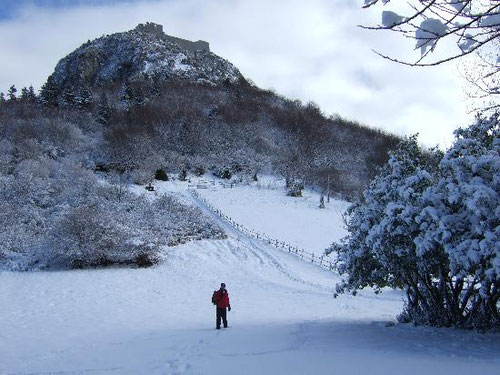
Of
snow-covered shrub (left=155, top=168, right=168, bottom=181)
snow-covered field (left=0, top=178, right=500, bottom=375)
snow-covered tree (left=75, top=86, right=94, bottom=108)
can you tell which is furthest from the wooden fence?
snow-covered tree (left=75, top=86, right=94, bottom=108)

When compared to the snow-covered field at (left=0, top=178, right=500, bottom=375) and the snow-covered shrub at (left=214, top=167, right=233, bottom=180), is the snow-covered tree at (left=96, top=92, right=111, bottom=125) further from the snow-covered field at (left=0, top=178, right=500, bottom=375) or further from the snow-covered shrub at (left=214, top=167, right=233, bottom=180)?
the snow-covered field at (left=0, top=178, right=500, bottom=375)

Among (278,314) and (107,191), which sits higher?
(107,191)

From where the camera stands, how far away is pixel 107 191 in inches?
1470

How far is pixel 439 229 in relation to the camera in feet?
29.0

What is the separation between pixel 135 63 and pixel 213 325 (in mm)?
101259

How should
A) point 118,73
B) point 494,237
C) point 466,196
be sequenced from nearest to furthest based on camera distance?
point 494,237 < point 466,196 < point 118,73

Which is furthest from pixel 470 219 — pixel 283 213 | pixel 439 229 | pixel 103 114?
pixel 103 114

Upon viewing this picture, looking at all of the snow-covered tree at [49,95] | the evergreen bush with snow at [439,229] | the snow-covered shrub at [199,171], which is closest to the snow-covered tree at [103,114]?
the snow-covered tree at [49,95]

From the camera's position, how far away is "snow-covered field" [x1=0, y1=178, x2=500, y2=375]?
314 inches

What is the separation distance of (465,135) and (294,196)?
38.5 metres

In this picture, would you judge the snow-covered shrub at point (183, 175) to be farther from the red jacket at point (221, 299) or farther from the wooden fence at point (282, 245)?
the red jacket at point (221, 299)

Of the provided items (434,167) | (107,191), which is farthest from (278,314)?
(107,191)

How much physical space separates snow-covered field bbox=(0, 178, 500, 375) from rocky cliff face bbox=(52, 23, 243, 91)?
75.8 metres

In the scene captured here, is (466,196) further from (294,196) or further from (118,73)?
(118,73)
